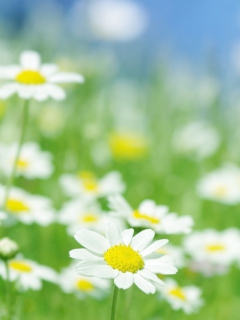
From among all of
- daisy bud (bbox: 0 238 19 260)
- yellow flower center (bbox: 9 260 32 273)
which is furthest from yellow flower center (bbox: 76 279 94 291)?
daisy bud (bbox: 0 238 19 260)

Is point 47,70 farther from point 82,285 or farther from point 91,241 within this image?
point 91,241

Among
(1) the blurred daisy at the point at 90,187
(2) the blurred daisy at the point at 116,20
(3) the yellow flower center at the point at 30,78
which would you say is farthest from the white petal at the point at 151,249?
(2) the blurred daisy at the point at 116,20

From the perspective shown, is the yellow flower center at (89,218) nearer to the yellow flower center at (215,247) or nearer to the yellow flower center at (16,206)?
the yellow flower center at (16,206)

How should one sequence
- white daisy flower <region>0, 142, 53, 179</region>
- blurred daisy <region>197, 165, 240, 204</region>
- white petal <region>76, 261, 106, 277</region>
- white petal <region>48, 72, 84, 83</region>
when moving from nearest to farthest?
white petal <region>76, 261, 106, 277</region> → white petal <region>48, 72, 84, 83</region> → white daisy flower <region>0, 142, 53, 179</region> → blurred daisy <region>197, 165, 240, 204</region>

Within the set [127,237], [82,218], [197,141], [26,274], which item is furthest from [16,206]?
[197,141]

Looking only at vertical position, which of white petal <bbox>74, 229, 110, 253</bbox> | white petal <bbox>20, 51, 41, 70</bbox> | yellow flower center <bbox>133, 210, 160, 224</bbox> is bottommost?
white petal <bbox>74, 229, 110, 253</bbox>

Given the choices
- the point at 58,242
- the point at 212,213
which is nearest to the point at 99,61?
the point at 212,213

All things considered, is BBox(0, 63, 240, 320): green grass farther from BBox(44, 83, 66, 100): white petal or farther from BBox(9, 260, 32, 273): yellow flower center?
BBox(44, 83, 66, 100): white petal

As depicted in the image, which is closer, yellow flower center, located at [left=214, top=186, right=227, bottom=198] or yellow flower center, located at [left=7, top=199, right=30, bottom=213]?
yellow flower center, located at [left=7, top=199, right=30, bottom=213]
